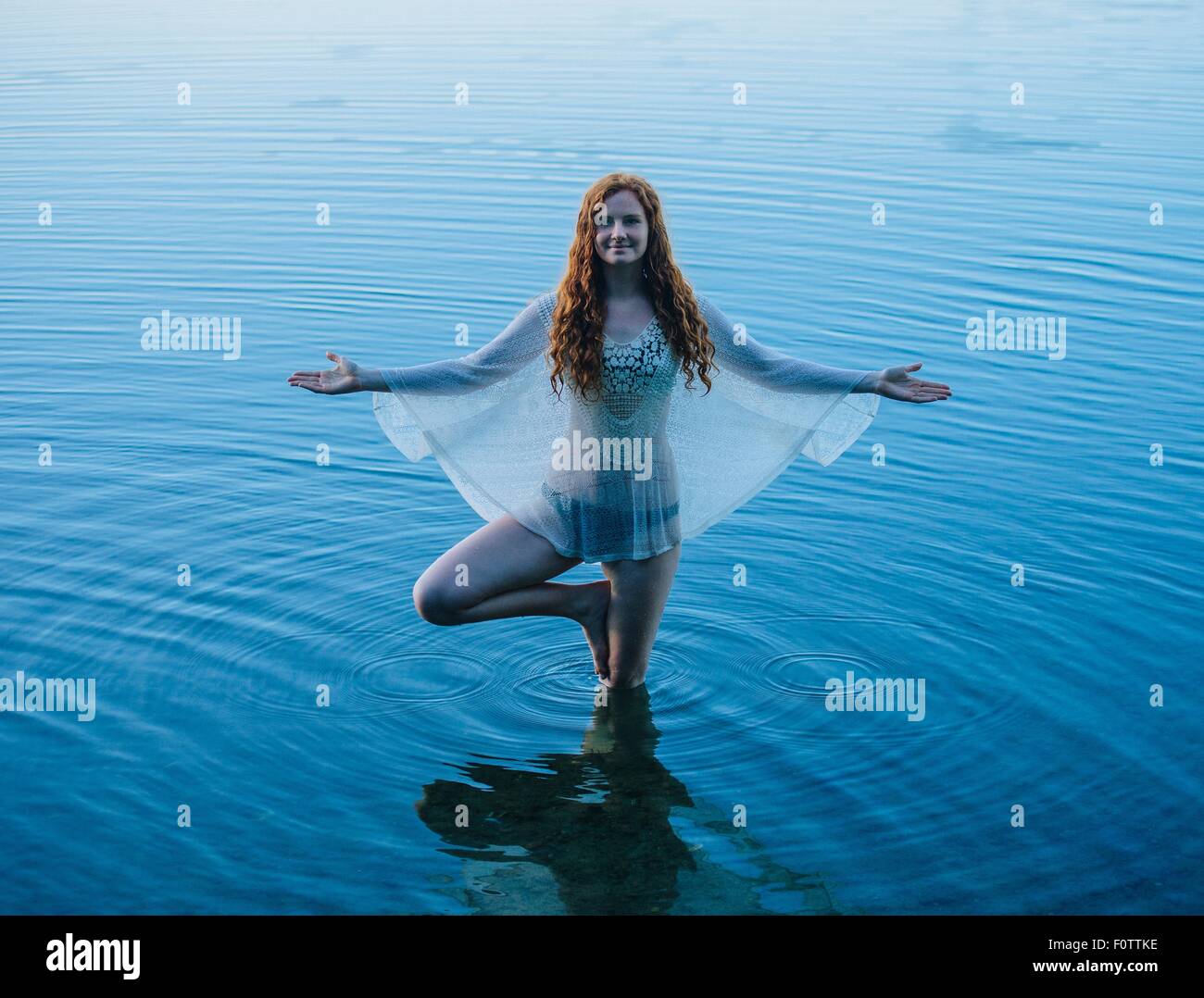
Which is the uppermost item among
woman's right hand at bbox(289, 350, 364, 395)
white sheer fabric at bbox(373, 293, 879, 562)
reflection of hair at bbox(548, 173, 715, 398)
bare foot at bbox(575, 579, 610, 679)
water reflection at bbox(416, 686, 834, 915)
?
reflection of hair at bbox(548, 173, 715, 398)

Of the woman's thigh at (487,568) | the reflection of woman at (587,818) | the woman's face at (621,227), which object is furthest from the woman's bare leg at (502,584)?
the woman's face at (621,227)

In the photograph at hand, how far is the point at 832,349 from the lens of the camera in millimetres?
A: 11859

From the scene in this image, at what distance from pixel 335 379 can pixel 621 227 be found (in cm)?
132

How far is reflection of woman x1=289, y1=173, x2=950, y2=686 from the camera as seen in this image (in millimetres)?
6477

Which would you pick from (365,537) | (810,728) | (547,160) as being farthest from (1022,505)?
(547,160)

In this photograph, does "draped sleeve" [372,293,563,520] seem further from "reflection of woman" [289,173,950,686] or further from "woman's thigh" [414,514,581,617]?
"woman's thigh" [414,514,581,617]

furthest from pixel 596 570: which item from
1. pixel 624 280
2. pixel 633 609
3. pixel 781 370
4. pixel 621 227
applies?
pixel 621 227

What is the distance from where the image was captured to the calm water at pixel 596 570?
5.77m

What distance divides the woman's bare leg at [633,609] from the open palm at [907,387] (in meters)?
1.14

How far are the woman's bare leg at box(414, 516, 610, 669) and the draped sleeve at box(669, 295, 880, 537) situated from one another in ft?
1.96

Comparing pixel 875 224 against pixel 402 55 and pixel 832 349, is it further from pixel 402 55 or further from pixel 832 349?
pixel 402 55

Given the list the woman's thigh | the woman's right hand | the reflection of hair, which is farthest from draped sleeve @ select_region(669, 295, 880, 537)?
the woman's right hand

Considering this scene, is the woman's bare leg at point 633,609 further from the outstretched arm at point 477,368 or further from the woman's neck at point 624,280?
the woman's neck at point 624,280

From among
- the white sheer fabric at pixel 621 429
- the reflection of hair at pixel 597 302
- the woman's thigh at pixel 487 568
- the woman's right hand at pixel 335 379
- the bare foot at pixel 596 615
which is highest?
the reflection of hair at pixel 597 302
